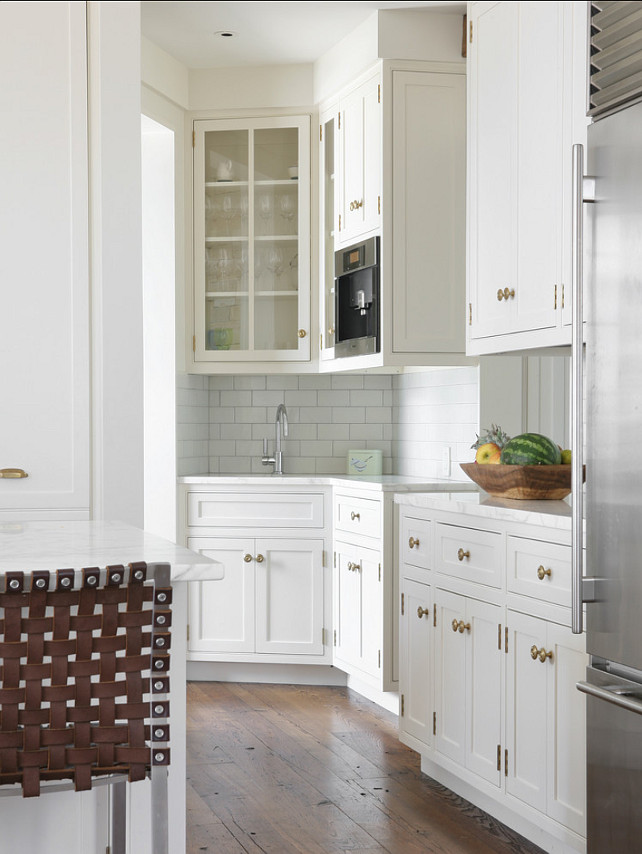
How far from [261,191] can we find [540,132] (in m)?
2.24

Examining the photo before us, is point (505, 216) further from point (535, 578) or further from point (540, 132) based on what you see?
point (535, 578)

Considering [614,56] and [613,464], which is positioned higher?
[614,56]

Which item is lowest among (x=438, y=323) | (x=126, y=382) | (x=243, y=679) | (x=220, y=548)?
(x=243, y=679)

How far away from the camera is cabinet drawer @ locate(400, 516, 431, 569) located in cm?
325

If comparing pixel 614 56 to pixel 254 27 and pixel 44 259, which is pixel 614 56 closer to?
pixel 44 259

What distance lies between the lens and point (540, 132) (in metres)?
2.79

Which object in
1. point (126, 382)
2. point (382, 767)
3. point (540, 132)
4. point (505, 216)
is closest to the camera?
point (540, 132)

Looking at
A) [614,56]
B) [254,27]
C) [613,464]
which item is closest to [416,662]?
[613,464]

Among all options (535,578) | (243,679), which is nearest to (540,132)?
(535,578)

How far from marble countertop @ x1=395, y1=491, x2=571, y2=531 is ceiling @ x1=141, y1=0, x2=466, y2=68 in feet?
6.20

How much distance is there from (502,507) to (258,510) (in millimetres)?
1944

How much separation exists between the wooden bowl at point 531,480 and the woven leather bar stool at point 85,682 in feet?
5.24

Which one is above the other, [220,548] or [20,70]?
[20,70]

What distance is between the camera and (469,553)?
2.96 meters
